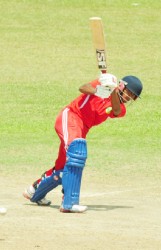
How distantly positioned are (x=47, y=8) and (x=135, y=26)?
2.84 m

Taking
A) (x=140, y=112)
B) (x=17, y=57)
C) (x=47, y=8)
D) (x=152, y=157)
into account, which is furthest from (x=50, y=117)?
(x=47, y=8)

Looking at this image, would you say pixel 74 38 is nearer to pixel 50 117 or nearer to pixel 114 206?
pixel 50 117

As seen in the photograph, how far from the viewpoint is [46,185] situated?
39.6ft

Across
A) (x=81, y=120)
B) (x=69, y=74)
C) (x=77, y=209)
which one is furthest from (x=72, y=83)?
(x=77, y=209)

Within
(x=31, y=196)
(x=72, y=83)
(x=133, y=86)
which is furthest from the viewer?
(x=72, y=83)

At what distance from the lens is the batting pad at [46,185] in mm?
11961

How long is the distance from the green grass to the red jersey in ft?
9.30

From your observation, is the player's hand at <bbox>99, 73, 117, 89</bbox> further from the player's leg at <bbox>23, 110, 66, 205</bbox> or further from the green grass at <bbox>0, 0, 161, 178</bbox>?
the green grass at <bbox>0, 0, 161, 178</bbox>

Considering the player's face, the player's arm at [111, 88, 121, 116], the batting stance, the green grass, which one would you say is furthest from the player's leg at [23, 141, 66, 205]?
the green grass

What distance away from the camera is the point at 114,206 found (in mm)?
12188

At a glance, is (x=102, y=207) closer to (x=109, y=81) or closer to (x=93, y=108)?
(x=93, y=108)

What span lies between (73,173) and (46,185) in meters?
0.60

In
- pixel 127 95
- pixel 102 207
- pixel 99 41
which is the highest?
pixel 99 41

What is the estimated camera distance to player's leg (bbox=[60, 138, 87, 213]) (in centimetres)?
1152
